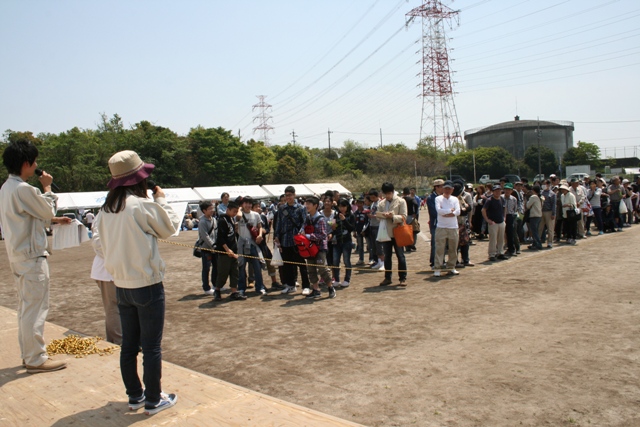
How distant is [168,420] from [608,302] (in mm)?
6716

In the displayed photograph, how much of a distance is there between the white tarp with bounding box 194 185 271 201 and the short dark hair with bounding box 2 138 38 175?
33.0m

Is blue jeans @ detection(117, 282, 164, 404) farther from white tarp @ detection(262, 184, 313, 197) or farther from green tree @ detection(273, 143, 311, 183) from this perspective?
green tree @ detection(273, 143, 311, 183)

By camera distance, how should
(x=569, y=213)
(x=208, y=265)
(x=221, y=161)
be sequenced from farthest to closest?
(x=221, y=161)
(x=569, y=213)
(x=208, y=265)

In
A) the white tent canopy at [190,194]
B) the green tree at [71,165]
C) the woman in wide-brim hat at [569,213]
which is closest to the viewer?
the woman in wide-brim hat at [569,213]

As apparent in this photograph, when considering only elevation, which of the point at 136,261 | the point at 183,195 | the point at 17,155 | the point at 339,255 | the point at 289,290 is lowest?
the point at 289,290

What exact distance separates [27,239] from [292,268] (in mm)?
5500

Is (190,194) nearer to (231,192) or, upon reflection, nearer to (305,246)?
(231,192)

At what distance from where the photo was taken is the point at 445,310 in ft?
25.1

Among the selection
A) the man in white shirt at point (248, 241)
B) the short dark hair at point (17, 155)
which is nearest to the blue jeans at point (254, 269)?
Answer: the man in white shirt at point (248, 241)

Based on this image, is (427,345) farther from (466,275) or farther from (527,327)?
(466,275)

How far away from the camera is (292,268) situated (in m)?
9.79

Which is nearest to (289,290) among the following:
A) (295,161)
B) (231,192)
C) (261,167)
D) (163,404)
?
(163,404)

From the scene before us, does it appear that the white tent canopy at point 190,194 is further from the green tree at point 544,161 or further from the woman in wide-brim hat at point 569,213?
the green tree at point 544,161

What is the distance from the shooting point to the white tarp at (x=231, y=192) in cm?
3897
